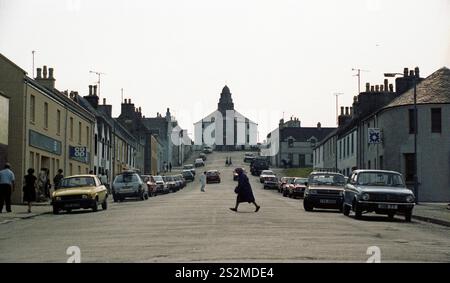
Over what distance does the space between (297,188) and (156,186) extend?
37.9 ft

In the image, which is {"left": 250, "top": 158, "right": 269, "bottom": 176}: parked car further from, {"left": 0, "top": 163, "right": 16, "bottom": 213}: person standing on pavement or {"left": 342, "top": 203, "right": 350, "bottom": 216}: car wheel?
{"left": 0, "top": 163, "right": 16, "bottom": 213}: person standing on pavement

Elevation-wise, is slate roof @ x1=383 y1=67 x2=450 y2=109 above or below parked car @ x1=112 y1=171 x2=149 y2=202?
above

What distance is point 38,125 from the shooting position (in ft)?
129

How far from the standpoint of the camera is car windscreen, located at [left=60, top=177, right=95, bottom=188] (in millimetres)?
28681

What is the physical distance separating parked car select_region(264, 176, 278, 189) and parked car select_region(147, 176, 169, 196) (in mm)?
12806

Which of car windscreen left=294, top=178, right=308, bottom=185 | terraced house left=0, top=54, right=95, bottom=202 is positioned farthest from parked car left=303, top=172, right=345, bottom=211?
car windscreen left=294, top=178, right=308, bottom=185

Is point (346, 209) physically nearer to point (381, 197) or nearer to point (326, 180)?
point (381, 197)

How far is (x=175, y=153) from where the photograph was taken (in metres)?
148

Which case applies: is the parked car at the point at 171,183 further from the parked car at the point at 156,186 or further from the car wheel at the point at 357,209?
the car wheel at the point at 357,209

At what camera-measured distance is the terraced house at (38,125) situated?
3612 centimetres

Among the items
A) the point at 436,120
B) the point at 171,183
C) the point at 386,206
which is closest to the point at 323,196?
the point at 386,206

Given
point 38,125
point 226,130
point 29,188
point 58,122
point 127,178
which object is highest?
point 226,130

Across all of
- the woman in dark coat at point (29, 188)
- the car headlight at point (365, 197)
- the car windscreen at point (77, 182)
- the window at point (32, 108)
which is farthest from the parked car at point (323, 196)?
the window at point (32, 108)
